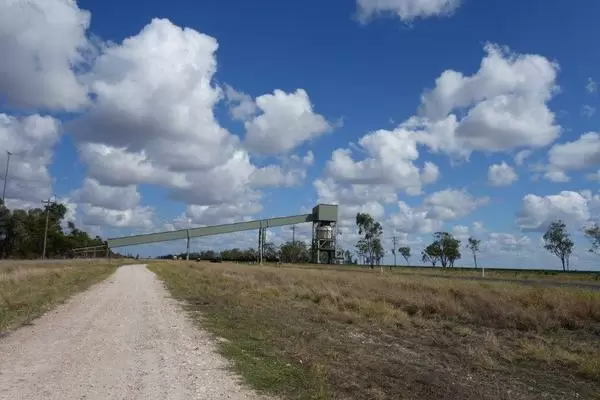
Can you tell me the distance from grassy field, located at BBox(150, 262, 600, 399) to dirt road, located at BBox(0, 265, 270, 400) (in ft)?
2.51

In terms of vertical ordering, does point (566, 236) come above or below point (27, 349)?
above

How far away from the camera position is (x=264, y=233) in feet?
397

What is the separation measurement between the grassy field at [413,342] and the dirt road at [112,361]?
2.51ft

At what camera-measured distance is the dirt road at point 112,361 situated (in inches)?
309

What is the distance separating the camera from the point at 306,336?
14.4m

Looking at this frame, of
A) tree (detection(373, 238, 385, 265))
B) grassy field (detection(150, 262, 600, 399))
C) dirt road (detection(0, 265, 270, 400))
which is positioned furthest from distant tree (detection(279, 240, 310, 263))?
dirt road (detection(0, 265, 270, 400))

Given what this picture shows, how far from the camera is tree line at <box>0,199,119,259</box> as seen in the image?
368ft

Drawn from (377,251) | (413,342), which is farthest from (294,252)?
(413,342)

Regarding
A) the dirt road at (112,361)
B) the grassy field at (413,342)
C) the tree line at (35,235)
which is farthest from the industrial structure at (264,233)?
the dirt road at (112,361)

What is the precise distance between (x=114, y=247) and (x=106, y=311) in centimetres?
10992

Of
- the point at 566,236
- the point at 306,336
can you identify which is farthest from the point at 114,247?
→ the point at 306,336

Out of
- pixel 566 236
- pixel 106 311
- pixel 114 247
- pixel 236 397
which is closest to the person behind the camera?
pixel 236 397

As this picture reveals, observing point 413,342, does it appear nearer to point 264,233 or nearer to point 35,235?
point 264,233

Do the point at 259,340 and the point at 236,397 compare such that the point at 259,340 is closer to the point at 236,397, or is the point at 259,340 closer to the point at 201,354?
the point at 201,354
